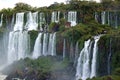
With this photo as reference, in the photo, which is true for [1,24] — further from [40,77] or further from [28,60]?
[40,77]

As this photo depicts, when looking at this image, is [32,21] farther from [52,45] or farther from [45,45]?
[52,45]

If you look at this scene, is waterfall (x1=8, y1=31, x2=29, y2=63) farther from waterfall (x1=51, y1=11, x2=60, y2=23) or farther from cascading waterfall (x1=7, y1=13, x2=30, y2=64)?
waterfall (x1=51, y1=11, x2=60, y2=23)

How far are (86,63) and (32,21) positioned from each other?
1988cm

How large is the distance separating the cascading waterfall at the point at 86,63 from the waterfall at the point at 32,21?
17.8 m

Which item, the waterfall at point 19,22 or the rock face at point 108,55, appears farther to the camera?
the waterfall at point 19,22

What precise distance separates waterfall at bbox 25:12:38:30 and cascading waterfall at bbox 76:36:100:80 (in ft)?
58.2

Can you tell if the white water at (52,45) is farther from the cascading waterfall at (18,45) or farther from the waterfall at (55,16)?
the waterfall at (55,16)

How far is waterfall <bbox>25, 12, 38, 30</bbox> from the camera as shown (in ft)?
204

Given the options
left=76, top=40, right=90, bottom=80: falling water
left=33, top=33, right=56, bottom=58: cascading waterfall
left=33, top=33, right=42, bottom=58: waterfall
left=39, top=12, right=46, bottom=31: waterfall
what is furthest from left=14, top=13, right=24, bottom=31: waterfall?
left=76, top=40, right=90, bottom=80: falling water

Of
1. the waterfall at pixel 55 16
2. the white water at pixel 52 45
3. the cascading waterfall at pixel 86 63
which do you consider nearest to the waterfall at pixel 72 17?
the waterfall at pixel 55 16

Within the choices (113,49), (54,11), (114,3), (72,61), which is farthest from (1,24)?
(113,49)

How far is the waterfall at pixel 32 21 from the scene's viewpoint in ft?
204

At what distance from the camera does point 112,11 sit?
56.3m

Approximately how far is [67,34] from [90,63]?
7.15 m
